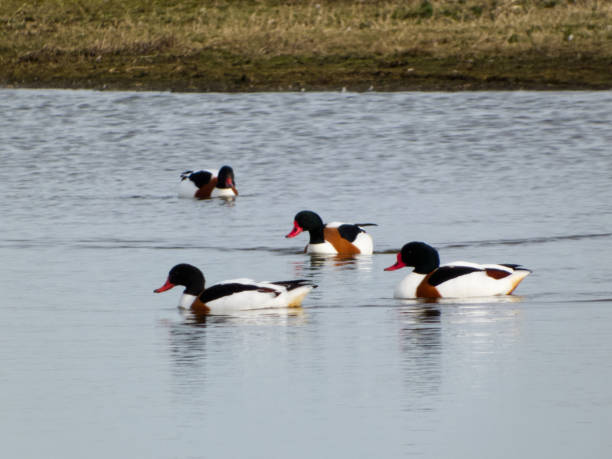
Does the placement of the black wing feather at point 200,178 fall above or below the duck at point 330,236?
above

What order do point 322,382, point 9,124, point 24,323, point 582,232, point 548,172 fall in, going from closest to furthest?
point 322,382 → point 24,323 → point 582,232 → point 548,172 → point 9,124

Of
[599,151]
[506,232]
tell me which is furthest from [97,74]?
[506,232]

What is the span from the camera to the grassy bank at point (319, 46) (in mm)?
31391

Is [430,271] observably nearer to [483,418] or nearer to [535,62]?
[483,418]

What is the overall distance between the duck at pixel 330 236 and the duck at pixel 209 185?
4744 mm

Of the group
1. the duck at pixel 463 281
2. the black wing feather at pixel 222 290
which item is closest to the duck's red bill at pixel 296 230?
the duck at pixel 463 281

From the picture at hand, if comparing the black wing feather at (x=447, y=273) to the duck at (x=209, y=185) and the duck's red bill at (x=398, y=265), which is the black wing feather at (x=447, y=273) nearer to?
the duck's red bill at (x=398, y=265)

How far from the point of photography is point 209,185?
20.7 m

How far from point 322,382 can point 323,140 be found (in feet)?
58.3

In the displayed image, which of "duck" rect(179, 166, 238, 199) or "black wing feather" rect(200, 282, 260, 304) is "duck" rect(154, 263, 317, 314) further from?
"duck" rect(179, 166, 238, 199)

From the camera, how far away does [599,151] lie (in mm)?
23938

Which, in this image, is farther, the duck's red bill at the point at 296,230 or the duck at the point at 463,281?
the duck's red bill at the point at 296,230

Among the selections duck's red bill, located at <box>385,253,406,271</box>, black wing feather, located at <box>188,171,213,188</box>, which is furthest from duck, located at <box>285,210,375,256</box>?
black wing feather, located at <box>188,171,213,188</box>

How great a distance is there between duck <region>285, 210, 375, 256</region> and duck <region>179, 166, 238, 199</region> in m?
4.74
